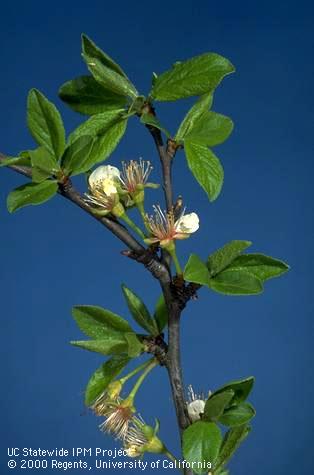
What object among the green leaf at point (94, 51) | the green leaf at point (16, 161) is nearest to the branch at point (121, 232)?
the green leaf at point (16, 161)

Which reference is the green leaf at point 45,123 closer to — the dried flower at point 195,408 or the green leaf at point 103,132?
the green leaf at point 103,132

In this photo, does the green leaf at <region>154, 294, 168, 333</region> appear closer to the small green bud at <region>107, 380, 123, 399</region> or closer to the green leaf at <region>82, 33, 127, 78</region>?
the small green bud at <region>107, 380, 123, 399</region>

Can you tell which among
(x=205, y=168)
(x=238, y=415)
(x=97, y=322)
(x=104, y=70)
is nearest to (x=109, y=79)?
(x=104, y=70)

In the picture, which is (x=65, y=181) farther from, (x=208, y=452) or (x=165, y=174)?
A: (x=208, y=452)

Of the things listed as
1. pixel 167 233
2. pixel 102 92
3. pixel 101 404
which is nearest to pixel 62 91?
pixel 102 92

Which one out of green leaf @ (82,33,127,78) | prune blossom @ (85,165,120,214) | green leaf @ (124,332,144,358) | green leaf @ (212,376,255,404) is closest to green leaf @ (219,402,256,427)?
green leaf @ (212,376,255,404)

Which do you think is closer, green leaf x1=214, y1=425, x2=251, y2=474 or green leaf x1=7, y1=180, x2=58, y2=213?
green leaf x1=7, y1=180, x2=58, y2=213
